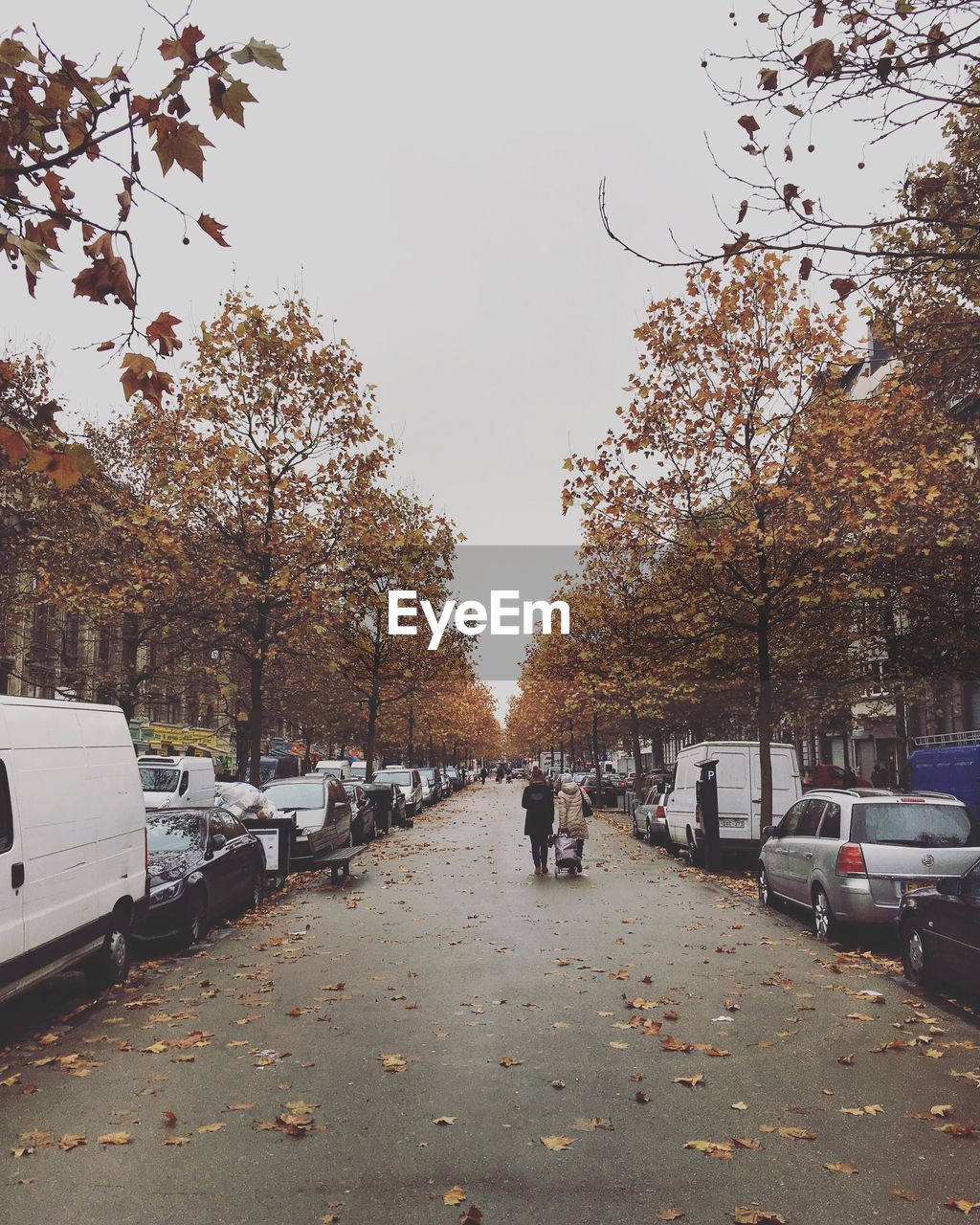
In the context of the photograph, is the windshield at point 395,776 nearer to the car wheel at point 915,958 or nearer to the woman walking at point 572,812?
the woman walking at point 572,812

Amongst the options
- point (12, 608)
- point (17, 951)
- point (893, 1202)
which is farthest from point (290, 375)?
point (893, 1202)

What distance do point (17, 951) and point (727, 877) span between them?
1426 centimetres

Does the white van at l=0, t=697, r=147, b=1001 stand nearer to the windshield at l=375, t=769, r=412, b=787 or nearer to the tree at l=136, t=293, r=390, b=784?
the tree at l=136, t=293, r=390, b=784

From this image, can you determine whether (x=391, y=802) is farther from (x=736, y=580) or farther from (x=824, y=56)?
(x=824, y=56)

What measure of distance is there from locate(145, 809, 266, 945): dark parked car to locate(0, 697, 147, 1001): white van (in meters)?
1.08

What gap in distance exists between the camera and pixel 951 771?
66.0 feet

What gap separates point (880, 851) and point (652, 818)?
16.0m

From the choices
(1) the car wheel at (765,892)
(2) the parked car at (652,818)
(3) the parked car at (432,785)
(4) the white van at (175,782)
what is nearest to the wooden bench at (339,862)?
(4) the white van at (175,782)

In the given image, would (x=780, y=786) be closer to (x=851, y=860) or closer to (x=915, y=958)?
(x=851, y=860)

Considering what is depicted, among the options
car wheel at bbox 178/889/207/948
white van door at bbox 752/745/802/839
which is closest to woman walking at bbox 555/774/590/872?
white van door at bbox 752/745/802/839

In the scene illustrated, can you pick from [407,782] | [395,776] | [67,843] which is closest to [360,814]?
[395,776]

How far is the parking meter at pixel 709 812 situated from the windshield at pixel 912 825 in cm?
858

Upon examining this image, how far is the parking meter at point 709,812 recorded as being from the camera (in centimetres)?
2019

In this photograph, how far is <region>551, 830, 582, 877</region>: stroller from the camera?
61.3 feet
